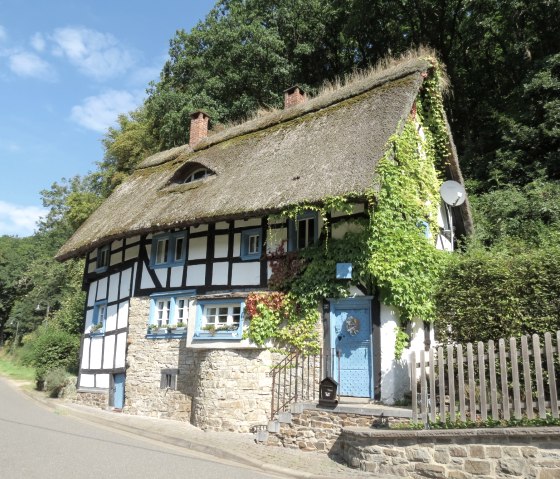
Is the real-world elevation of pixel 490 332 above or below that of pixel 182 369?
above

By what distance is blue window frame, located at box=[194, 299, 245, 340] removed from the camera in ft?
39.4

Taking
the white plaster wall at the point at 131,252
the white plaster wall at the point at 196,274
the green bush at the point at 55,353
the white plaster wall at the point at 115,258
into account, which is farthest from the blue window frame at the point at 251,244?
the green bush at the point at 55,353

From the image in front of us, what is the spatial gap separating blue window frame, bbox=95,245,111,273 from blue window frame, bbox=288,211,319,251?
25.1 feet

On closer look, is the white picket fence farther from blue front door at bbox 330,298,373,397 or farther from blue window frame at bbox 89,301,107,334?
blue window frame at bbox 89,301,107,334

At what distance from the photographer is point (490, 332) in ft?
31.5

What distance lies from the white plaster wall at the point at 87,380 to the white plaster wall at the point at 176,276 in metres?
5.06

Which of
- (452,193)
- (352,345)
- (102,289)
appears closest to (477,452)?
(352,345)

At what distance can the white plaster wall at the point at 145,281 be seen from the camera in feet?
48.3

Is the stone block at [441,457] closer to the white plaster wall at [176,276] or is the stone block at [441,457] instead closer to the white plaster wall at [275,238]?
the white plaster wall at [275,238]

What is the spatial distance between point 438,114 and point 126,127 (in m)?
22.4

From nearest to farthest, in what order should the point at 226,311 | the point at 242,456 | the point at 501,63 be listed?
the point at 242,456 < the point at 226,311 < the point at 501,63

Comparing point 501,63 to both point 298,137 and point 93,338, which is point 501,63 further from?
point 93,338

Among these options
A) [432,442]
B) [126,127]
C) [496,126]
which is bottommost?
[432,442]

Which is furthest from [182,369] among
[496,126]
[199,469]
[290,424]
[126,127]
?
[126,127]
